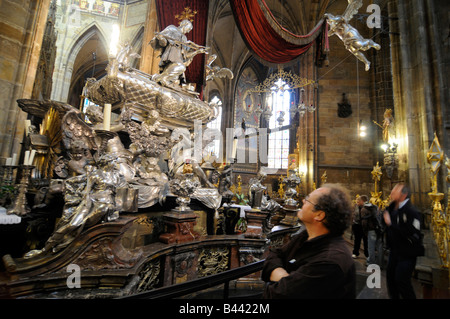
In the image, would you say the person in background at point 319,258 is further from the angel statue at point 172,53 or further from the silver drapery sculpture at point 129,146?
the angel statue at point 172,53

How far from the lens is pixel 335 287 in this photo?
0.87m

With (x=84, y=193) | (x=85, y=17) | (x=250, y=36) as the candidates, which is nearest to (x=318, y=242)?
(x=84, y=193)

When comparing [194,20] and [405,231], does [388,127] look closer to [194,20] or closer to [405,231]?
[194,20]

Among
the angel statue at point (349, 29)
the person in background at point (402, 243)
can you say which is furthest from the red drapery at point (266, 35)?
the person in background at point (402, 243)

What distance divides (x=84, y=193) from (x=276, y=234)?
9.15ft

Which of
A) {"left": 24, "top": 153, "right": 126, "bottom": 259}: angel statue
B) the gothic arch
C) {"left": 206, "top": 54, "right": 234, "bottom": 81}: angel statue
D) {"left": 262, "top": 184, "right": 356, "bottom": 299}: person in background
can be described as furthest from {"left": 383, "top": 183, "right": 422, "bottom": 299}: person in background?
the gothic arch

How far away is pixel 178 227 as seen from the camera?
2613mm

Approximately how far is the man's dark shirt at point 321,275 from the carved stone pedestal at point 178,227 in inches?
67.8

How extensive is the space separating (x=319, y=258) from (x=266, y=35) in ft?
14.7

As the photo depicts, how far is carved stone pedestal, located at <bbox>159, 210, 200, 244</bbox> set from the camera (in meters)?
2.58

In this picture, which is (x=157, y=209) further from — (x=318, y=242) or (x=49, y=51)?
(x=49, y=51)

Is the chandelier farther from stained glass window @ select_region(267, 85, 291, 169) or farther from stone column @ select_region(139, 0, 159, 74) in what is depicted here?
stained glass window @ select_region(267, 85, 291, 169)

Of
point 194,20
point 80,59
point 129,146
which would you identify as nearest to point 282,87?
point 194,20

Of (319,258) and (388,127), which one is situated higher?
(388,127)
